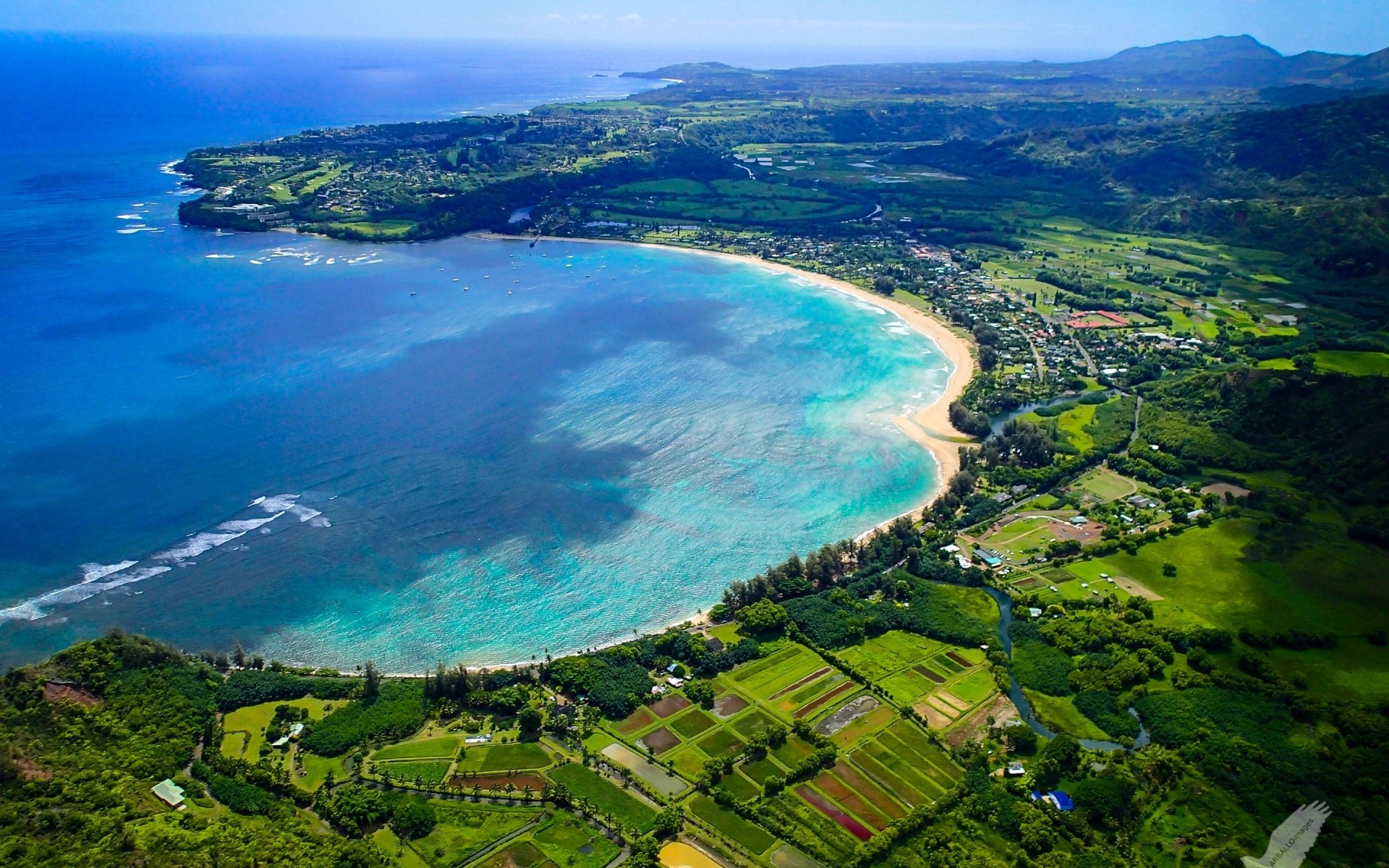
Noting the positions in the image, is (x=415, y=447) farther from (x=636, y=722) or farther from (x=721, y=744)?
(x=721, y=744)

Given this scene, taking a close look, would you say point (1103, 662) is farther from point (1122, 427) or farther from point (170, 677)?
point (170, 677)

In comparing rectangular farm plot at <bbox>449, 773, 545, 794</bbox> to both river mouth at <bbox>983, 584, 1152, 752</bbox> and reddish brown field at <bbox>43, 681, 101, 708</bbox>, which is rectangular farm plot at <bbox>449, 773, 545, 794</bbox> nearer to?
reddish brown field at <bbox>43, 681, 101, 708</bbox>

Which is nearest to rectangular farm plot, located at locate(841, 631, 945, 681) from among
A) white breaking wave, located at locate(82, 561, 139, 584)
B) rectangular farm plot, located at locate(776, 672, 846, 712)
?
rectangular farm plot, located at locate(776, 672, 846, 712)

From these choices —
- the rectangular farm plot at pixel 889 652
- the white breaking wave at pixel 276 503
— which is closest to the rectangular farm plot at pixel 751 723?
the rectangular farm plot at pixel 889 652

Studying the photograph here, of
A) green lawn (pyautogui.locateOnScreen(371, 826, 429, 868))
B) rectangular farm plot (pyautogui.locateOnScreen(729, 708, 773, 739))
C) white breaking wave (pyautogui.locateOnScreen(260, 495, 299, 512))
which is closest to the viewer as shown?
green lawn (pyautogui.locateOnScreen(371, 826, 429, 868))

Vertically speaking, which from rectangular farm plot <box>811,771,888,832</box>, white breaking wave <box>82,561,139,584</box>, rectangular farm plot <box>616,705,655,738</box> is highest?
white breaking wave <box>82,561,139,584</box>

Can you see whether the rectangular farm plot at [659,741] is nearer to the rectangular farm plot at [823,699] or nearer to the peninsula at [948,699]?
the peninsula at [948,699]
